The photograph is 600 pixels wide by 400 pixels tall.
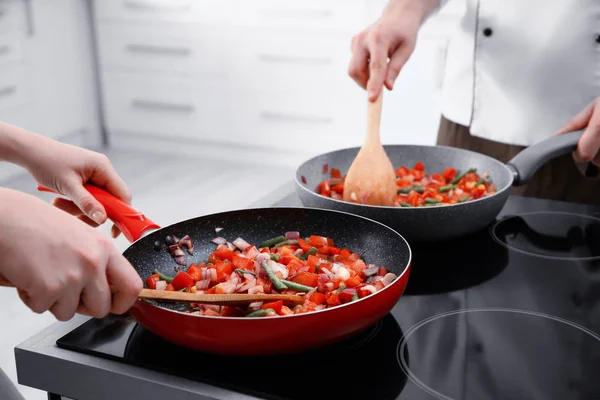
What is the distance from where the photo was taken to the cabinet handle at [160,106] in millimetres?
4016

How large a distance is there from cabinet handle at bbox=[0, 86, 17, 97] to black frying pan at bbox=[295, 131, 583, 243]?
266 cm

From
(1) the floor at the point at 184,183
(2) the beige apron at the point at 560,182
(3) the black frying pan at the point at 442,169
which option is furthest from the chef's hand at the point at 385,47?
(1) the floor at the point at 184,183

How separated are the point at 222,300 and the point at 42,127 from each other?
3.29 metres

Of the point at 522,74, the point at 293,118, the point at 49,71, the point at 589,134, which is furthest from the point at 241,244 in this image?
the point at 49,71

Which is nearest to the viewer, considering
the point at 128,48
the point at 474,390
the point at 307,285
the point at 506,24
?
the point at 474,390

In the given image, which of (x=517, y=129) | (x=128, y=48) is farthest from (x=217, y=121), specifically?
(x=517, y=129)

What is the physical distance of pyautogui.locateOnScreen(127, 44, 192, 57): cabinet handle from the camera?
12.9ft

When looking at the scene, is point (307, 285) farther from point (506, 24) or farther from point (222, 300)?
point (506, 24)

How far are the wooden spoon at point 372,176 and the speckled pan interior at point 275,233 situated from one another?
0.15 meters

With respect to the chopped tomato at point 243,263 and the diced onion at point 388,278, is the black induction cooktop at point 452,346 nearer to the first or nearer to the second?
the diced onion at point 388,278

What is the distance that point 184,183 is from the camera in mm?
3658

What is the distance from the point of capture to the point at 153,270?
37.9 inches

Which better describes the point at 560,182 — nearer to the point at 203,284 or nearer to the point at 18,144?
the point at 203,284

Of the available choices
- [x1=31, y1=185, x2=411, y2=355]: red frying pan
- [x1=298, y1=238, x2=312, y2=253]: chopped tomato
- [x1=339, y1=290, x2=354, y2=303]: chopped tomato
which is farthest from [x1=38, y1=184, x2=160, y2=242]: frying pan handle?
[x1=339, y1=290, x2=354, y2=303]: chopped tomato
